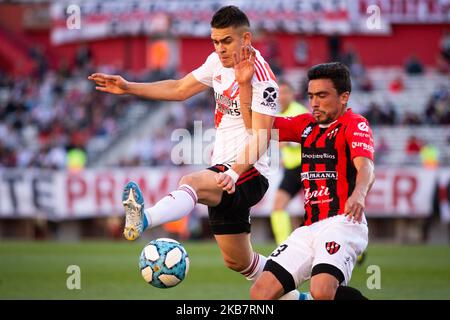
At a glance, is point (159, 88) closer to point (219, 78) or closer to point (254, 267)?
point (219, 78)

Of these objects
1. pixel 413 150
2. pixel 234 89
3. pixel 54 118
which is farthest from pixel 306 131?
pixel 54 118

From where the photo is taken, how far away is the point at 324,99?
277 inches

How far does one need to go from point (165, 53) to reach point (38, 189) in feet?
44.2

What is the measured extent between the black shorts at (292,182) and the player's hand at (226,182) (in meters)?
5.29

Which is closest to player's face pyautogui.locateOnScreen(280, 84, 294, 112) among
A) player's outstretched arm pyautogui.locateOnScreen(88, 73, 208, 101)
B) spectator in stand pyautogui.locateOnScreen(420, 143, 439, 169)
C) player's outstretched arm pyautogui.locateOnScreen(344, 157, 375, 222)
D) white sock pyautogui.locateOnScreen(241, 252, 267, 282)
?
player's outstretched arm pyautogui.locateOnScreen(88, 73, 208, 101)

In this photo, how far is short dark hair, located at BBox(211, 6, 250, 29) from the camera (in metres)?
7.37

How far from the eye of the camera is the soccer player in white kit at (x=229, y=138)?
7.19m

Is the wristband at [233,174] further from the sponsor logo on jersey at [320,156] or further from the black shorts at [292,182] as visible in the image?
the black shorts at [292,182]

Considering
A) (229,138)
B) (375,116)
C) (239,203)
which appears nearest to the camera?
(239,203)

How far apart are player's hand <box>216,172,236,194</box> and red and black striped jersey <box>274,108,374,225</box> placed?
55 cm

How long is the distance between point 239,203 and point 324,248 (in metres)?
1.09

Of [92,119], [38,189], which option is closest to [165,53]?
[92,119]

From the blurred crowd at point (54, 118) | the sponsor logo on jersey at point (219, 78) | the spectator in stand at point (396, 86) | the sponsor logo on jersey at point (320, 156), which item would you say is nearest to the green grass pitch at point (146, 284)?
the sponsor logo on jersey at point (219, 78)

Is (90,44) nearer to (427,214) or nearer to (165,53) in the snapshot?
(165,53)
